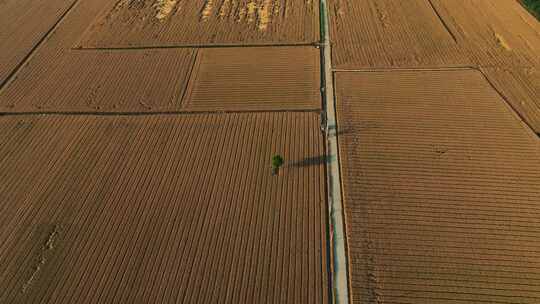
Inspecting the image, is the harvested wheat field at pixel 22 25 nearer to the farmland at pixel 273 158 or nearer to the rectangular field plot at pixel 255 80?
the farmland at pixel 273 158

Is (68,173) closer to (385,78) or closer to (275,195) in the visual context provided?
(275,195)

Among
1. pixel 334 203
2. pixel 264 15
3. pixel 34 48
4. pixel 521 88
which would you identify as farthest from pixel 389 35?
pixel 34 48

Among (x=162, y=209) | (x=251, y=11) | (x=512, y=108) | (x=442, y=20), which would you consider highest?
(x=251, y=11)

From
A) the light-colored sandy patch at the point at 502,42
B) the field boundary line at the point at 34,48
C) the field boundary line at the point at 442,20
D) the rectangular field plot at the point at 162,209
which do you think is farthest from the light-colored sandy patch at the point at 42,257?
the light-colored sandy patch at the point at 502,42

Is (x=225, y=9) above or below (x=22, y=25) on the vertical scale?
above

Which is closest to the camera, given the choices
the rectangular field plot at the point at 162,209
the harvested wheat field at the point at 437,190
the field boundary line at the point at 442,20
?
the harvested wheat field at the point at 437,190

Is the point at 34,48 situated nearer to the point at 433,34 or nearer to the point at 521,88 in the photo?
the point at 433,34
